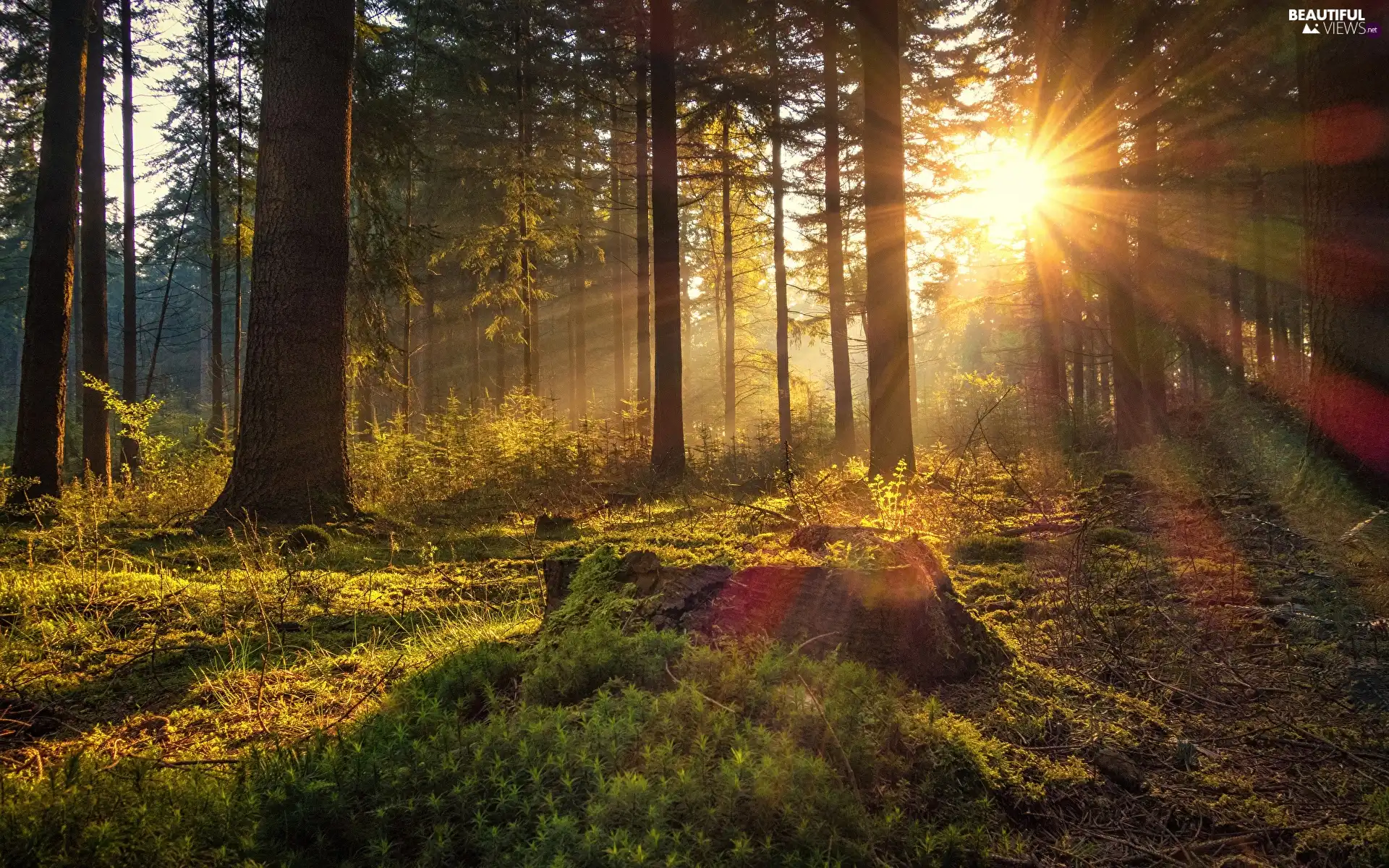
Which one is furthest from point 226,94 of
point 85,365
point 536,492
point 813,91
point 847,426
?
point 847,426

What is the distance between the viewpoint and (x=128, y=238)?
671 inches

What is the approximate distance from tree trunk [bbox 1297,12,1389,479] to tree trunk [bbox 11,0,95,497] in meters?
13.5

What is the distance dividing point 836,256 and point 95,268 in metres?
15.5

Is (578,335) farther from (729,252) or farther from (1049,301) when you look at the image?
(1049,301)

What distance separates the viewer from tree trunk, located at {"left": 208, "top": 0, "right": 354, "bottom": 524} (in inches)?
260

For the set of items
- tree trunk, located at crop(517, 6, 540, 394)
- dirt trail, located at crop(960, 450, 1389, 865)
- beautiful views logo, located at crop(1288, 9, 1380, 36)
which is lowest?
dirt trail, located at crop(960, 450, 1389, 865)

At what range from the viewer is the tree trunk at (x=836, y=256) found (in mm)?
16484

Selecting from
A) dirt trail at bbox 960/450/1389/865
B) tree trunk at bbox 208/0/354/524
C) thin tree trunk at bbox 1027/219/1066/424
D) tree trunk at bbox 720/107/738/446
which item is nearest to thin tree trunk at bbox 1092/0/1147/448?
thin tree trunk at bbox 1027/219/1066/424

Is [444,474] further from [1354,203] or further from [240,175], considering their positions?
[1354,203]

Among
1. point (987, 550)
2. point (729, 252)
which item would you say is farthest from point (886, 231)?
point (729, 252)

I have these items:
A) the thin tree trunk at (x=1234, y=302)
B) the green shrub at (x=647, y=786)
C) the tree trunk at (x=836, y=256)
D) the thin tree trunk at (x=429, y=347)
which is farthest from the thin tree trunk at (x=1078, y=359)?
the thin tree trunk at (x=429, y=347)

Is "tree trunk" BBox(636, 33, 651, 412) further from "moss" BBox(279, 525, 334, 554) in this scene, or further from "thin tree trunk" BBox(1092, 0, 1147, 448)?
"moss" BBox(279, 525, 334, 554)

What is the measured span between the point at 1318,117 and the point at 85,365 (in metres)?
17.2

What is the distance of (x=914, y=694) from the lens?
2.61 m
